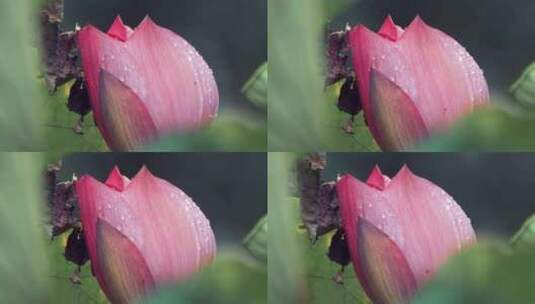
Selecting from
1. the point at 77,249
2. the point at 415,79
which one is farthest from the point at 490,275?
the point at 77,249

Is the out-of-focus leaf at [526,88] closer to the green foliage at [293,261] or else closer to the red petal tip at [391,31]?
the red petal tip at [391,31]

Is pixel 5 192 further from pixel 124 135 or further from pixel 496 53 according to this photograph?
pixel 496 53

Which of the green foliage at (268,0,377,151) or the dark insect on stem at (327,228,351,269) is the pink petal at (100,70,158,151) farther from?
the dark insect on stem at (327,228,351,269)

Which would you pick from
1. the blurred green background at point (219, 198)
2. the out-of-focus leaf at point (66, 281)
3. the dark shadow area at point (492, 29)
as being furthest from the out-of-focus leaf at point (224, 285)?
the dark shadow area at point (492, 29)

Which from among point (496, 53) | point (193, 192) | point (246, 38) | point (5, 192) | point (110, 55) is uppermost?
point (496, 53)

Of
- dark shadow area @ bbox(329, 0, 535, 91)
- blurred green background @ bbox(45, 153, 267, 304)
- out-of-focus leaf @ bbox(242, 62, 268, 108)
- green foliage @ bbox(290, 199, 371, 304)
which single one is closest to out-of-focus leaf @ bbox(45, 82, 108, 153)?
blurred green background @ bbox(45, 153, 267, 304)

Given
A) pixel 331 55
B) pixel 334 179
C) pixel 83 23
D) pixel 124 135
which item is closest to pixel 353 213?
pixel 334 179
